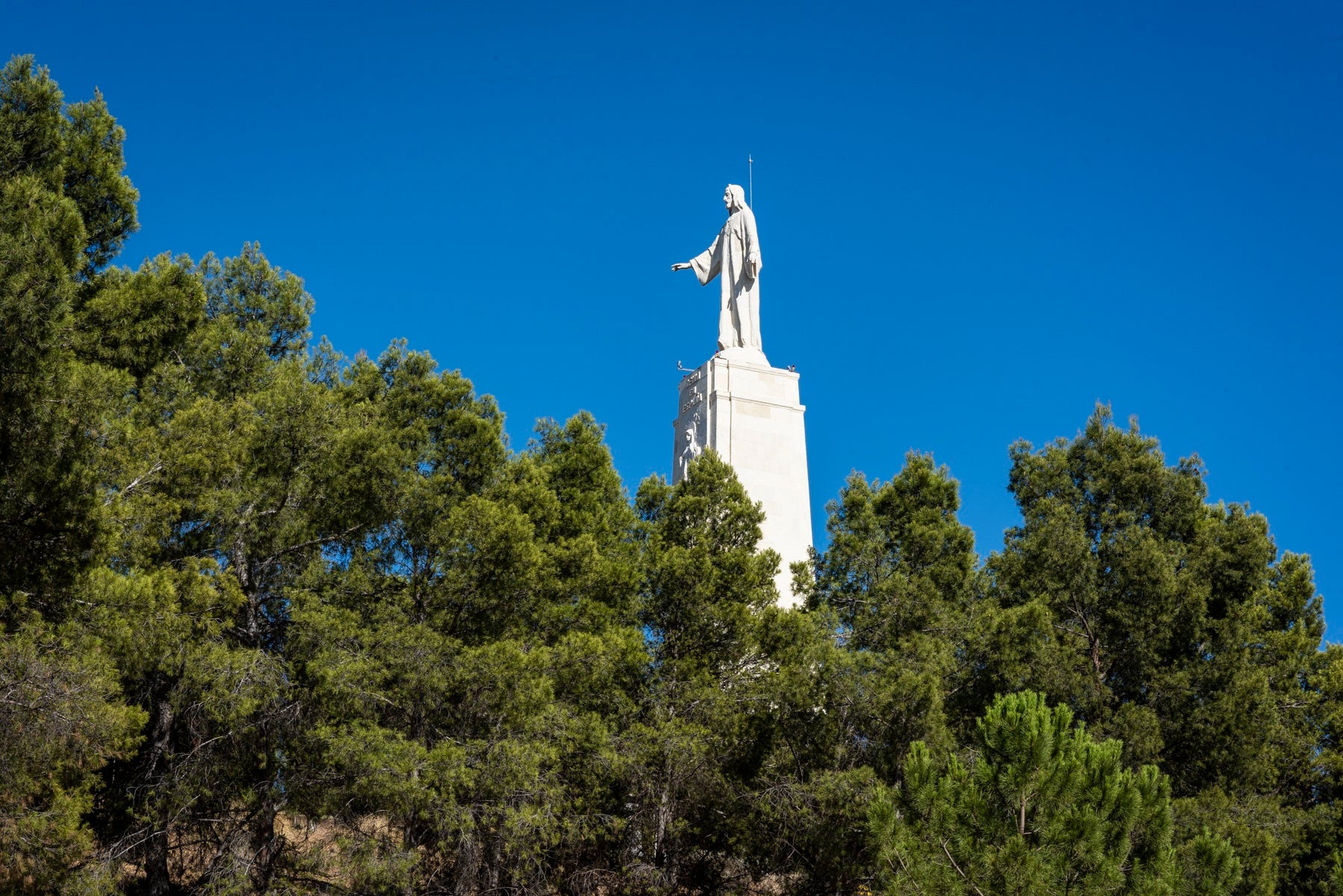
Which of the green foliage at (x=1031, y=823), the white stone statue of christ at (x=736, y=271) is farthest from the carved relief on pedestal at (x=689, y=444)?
the green foliage at (x=1031, y=823)

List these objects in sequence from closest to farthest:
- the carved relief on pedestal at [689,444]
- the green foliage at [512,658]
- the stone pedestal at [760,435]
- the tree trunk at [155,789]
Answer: the green foliage at [512,658], the tree trunk at [155,789], the stone pedestal at [760,435], the carved relief on pedestal at [689,444]

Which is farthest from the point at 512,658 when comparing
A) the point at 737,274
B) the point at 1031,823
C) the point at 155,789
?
the point at 737,274

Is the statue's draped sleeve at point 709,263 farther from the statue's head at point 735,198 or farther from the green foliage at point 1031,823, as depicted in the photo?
the green foliage at point 1031,823

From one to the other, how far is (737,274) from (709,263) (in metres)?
0.99

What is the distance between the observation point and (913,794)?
1257 centimetres

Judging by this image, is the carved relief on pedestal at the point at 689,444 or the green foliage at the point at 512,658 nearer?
the green foliage at the point at 512,658

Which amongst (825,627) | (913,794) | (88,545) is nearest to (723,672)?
(825,627)

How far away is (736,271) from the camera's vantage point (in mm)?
25625

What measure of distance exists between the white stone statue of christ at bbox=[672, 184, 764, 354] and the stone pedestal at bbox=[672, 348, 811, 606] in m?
0.54

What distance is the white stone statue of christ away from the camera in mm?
25188

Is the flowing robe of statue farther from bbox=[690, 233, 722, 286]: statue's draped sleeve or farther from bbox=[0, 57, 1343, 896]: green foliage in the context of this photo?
bbox=[0, 57, 1343, 896]: green foliage

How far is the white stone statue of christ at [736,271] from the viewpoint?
2519cm

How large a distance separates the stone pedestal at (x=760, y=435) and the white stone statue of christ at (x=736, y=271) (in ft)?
1.77

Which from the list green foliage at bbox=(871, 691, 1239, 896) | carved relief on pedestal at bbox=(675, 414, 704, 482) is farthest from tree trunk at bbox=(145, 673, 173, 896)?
carved relief on pedestal at bbox=(675, 414, 704, 482)
